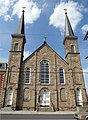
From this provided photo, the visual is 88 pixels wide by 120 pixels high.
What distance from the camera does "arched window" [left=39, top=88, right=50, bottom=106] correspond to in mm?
25750

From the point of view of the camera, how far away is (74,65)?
28.6m

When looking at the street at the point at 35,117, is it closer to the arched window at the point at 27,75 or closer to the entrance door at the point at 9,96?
the entrance door at the point at 9,96

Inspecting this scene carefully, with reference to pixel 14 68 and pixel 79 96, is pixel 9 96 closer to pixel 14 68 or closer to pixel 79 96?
pixel 14 68

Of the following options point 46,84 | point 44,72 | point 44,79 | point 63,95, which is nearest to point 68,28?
point 44,72

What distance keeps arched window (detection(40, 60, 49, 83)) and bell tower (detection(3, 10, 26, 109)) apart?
3808 mm

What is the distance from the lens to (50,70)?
28.5m

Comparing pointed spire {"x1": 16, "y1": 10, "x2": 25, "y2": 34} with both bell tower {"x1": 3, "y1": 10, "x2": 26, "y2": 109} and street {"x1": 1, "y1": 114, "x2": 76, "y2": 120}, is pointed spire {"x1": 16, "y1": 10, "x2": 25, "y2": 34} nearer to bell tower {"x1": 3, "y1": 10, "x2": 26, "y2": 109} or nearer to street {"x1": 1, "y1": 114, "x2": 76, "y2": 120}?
bell tower {"x1": 3, "y1": 10, "x2": 26, "y2": 109}

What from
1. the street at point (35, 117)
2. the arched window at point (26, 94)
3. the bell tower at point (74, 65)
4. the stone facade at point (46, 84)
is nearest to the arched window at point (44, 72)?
the stone facade at point (46, 84)

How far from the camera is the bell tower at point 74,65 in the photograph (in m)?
25.8

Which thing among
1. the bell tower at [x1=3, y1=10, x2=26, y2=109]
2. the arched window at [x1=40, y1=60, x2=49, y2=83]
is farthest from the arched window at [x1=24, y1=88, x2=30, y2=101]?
the arched window at [x1=40, y1=60, x2=49, y2=83]

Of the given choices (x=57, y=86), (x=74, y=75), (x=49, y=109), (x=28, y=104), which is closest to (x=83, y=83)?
(x=74, y=75)

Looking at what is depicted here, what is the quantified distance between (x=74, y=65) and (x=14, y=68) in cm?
1047

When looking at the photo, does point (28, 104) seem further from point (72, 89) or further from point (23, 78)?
point (72, 89)

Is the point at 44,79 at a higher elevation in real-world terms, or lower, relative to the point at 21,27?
lower
